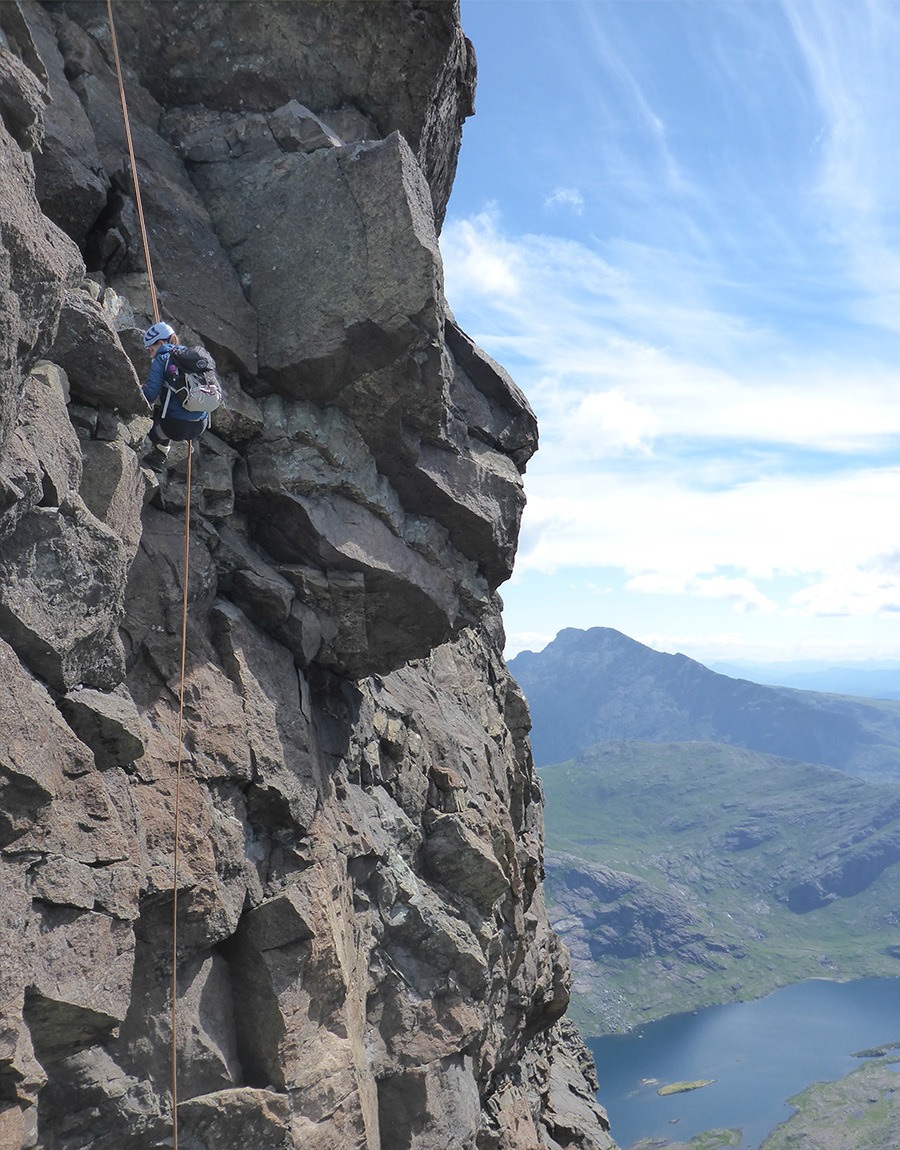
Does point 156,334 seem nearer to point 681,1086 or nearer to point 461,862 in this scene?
point 461,862

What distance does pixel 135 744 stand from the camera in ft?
44.7

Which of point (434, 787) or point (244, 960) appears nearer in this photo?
point (244, 960)

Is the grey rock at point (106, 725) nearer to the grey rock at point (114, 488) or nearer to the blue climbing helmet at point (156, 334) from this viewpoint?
the grey rock at point (114, 488)

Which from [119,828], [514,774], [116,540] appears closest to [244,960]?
[119,828]

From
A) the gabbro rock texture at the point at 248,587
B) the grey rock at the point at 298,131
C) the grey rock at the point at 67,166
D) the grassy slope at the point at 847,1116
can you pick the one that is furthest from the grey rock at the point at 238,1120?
the grassy slope at the point at 847,1116

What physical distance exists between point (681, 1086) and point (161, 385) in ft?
729

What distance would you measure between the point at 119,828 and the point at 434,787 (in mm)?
11626

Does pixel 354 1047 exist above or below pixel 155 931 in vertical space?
below

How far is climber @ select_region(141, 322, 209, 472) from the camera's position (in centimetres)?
1505

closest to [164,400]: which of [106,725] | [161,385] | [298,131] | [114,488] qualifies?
[161,385]

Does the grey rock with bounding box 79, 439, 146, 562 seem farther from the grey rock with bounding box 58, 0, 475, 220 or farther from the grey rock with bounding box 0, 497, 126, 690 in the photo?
the grey rock with bounding box 58, 0, 475, 220

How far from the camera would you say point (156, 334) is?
15.3 meters

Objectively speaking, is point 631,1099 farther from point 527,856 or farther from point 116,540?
point 116,540

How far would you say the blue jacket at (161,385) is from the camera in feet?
49.3
